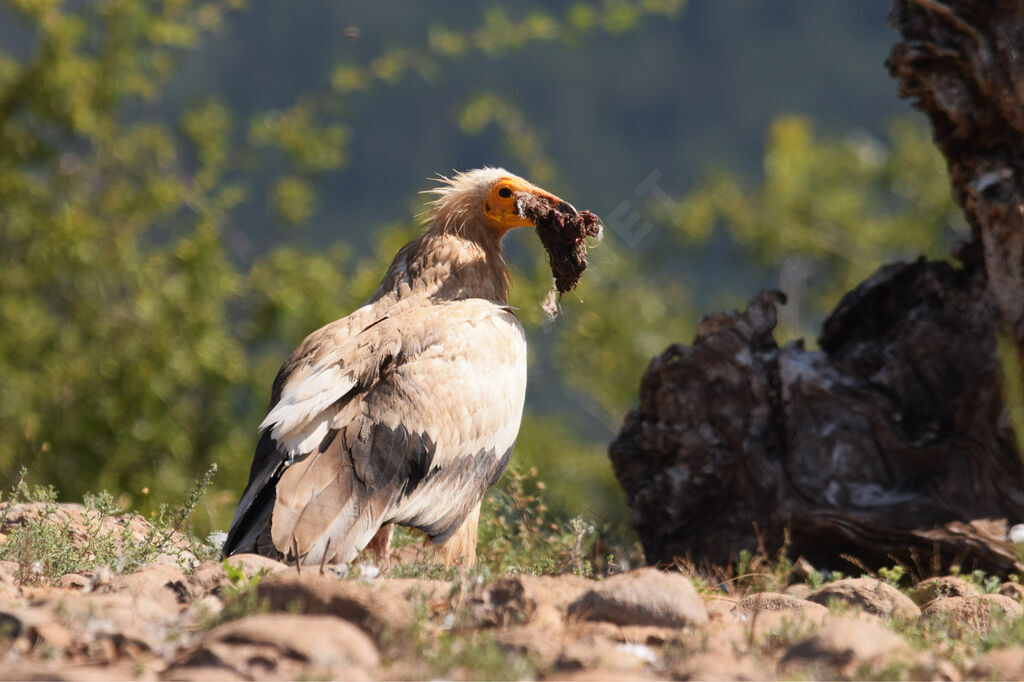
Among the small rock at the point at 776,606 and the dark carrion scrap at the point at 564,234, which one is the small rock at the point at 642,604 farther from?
the dark carrion scrap at the point at 564,234

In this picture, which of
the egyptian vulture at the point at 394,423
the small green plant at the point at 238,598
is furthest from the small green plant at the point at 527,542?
the small green plant at the point at 238,598

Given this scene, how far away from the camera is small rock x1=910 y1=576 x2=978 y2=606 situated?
5184 mm

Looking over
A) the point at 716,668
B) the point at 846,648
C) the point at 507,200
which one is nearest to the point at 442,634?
the point at 716,668

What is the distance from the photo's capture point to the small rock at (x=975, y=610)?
444cm

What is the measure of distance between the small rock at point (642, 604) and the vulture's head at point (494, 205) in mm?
3154

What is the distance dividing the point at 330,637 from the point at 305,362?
9.10ft

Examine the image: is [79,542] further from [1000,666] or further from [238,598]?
[1000,666]

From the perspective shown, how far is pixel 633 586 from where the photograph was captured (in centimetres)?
387

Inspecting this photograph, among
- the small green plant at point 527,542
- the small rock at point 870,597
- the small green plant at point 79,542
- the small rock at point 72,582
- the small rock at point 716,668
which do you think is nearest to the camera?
the small rock at point 716,668

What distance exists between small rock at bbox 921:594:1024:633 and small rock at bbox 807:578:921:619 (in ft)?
0.29

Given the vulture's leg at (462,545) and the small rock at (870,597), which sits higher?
the vulture's leg at (462,545)

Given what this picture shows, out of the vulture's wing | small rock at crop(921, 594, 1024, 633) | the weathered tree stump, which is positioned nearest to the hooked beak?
the vulture's wing

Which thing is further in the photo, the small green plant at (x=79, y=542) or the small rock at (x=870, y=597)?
the small green plant at (x=79, y=542)

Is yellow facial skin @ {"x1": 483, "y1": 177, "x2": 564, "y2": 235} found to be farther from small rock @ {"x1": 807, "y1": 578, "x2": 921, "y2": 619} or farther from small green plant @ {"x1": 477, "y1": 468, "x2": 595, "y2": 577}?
small rock @ {"x1": 807, "y1": 578, "x2": 921, "y2": 619}
